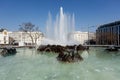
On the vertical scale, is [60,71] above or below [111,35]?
below

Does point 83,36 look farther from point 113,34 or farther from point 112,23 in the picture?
point 113,34

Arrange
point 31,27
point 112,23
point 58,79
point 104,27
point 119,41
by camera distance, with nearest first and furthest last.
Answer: point 58,79 → point 31,27 → point 119,41 → point 112,23 → point 104,27

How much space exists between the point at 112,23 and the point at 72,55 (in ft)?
279

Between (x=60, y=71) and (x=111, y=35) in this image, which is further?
(x=111, y=35)

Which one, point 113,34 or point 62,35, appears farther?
point 113,34

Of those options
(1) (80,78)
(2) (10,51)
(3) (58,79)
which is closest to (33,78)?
(3) (58,79)

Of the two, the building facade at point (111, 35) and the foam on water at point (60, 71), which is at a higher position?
the building facade at point (111, 35)

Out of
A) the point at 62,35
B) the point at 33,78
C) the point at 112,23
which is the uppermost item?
the point at 112,23

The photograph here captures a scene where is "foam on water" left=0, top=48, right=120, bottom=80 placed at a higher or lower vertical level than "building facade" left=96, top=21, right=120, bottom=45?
lower

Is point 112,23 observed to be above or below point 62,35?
above

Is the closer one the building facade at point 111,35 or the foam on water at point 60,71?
the foam on water at point 60,71

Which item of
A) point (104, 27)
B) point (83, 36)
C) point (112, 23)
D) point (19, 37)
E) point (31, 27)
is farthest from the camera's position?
point (83, 36)

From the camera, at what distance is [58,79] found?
1216cm

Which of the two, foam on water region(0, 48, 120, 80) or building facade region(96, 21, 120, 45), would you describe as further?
building facade region(96, 21, 120, 45)
